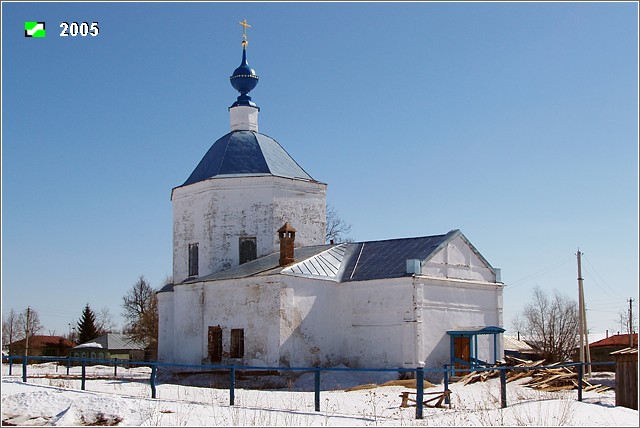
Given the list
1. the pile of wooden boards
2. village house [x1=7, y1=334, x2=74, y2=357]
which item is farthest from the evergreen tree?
the pile of wooden boards

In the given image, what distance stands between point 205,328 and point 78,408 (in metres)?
13.6

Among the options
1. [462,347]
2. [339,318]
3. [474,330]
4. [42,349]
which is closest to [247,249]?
[339,318]

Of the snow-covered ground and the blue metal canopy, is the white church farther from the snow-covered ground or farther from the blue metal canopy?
the snow-covered ground

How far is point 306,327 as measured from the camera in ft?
76.0

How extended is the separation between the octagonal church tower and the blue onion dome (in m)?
1.52

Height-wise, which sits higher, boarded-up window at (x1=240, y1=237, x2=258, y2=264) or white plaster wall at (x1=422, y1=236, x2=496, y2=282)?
boarded-up window at (x1=240, y1=237, x2=258, y2=264)

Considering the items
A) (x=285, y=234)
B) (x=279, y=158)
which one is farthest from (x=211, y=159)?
(x=285, y=234)

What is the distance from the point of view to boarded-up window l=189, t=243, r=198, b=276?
91.8 feet

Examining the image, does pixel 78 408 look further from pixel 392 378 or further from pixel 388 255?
pixel 388 255

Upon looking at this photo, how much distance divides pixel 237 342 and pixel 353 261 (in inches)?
180

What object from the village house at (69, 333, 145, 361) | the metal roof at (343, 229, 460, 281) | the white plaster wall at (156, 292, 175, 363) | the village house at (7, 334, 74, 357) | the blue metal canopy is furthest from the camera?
the village house at (7, 334, 74, 357)

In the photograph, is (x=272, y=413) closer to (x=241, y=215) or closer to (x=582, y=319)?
(x=241, y=215)

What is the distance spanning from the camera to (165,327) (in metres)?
28.2

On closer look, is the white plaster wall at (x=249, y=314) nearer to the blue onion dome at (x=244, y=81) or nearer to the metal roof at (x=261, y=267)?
the metal roof at (x=261, y=267)
